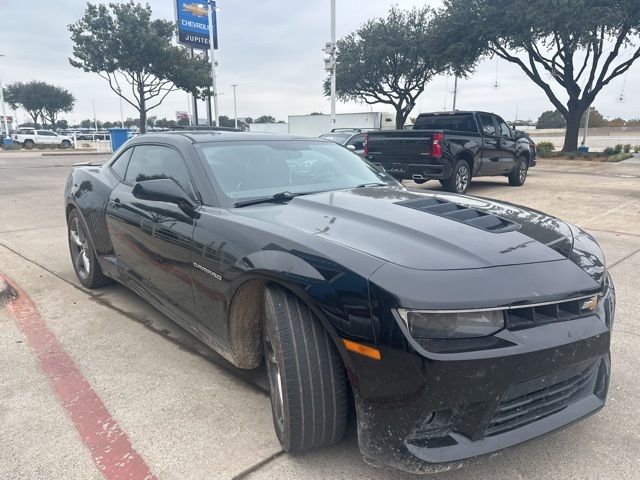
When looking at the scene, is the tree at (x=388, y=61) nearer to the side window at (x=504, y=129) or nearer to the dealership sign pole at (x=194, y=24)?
the dealership sign pole at (x=194, y=24)

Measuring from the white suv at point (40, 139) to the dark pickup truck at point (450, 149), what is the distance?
128 ft

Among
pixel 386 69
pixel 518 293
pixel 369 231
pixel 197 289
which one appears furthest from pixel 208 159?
pixel 386 69

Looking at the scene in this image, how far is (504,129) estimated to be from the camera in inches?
452

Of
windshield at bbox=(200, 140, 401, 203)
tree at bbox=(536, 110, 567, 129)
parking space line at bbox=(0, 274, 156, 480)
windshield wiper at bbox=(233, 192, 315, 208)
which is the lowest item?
parking space line at bbox=(0, 274, 156, 480)

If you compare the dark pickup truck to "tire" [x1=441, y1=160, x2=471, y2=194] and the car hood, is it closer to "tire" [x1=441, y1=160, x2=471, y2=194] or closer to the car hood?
"tire" [x1=441, y1=160, x2=471, y2=194]

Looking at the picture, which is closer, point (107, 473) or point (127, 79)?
point (107, 473)

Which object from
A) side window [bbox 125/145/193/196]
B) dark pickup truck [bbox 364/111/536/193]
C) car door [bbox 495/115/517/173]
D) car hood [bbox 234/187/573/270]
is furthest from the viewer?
car door [bbox 495/115/517/173]

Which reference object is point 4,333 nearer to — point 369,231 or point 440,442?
point 369,231

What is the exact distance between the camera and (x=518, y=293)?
1783 millimetres

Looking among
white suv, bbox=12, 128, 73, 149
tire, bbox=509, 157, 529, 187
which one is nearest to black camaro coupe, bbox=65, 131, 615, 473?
tire, bbox=509, 157, 529, 187

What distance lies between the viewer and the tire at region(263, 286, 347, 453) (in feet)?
6.41

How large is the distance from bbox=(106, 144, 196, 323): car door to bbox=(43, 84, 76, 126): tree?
70088 millimetres

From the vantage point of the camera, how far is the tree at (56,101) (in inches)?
2472

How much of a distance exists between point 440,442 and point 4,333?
3.38 m
